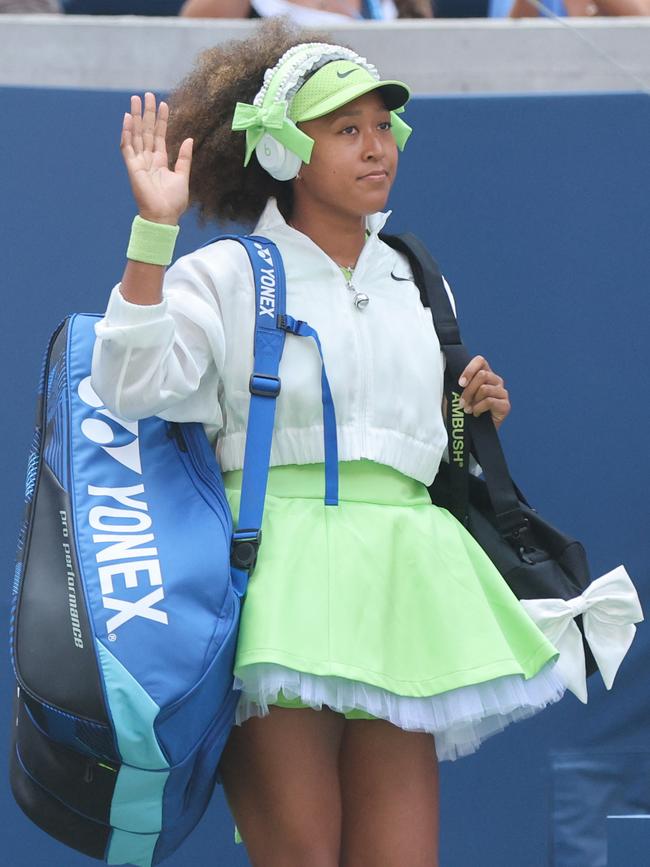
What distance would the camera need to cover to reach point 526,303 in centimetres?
325

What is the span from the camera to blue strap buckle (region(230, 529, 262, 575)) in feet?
7.07

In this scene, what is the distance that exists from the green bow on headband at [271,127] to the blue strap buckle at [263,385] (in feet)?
1.23

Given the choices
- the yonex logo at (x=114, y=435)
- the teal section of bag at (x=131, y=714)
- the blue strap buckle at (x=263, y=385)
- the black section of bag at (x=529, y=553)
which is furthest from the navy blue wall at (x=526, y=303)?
the teal section of bag at (x=131, y=714)

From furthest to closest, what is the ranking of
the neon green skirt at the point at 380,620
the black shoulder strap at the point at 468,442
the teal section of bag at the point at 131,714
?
the black shoulder strap at the point at 468,442
the neon green skirt at the point at 380,620
the teal section of bag at the point at 131,714

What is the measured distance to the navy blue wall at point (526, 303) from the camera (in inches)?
126

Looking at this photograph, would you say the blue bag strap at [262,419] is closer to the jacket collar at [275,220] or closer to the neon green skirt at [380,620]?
the neon green skirt at [380,620]

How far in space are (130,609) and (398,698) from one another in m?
0.40

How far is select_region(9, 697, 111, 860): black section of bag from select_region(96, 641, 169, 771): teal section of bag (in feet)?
0.50

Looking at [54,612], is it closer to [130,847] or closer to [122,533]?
[122,533]

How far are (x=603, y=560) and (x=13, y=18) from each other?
1.70 metres

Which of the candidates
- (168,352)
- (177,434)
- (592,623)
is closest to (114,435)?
(177,434)

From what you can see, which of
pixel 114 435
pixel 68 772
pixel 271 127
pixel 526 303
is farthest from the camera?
pixel 526 303

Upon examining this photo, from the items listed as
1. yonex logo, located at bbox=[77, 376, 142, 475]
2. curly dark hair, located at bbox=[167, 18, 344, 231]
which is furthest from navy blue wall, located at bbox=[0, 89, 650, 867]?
yonex logo, located at bbox=[77, 376, 142, 475]

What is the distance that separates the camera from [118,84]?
3.23 metres
